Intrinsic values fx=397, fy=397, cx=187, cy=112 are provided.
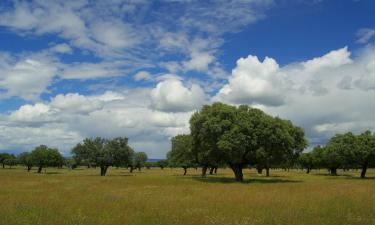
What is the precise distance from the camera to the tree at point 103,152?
99.6 metres

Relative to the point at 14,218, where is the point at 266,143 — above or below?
above

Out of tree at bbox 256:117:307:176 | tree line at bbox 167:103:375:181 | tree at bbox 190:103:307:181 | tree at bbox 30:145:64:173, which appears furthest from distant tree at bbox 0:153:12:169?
tree at bbox 256:117:307:176

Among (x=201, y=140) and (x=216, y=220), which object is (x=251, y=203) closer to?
(x=216, y=220)

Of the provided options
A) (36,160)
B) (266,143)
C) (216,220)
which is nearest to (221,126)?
(266,143)

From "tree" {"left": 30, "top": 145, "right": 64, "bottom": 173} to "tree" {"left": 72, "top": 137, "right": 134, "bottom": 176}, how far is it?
32.9m

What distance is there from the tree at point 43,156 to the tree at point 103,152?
32.9 m

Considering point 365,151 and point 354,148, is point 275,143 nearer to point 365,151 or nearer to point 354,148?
point 365,151

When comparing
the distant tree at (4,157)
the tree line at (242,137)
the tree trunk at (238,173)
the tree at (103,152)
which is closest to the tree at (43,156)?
the tree at (103,152)

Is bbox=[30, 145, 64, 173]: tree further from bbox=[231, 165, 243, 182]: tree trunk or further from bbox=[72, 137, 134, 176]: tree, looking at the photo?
bbox=[231, 165, 243, 182]: tree trunk

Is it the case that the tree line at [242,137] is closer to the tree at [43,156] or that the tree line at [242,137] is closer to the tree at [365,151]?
the tree at [365,151]

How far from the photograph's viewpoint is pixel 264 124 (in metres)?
60.3

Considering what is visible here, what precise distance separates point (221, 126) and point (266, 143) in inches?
286

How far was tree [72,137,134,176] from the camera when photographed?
9962cm

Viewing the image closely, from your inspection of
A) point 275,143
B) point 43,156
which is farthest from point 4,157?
point 275,143
